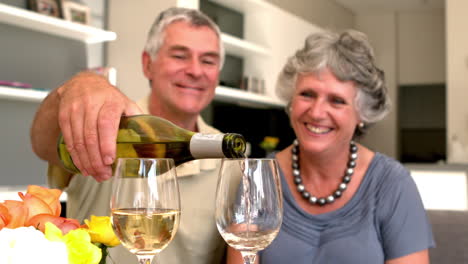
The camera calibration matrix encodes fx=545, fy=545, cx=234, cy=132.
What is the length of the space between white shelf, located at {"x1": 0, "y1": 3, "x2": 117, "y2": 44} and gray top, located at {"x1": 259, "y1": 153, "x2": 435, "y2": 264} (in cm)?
168

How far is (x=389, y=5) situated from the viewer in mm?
6273

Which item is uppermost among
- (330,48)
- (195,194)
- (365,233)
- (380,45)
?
(380,45)

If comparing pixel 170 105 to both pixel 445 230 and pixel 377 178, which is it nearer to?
pixel 377 178

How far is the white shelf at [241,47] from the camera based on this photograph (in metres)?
3.79

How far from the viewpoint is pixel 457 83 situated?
16.6 feet

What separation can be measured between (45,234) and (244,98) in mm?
3557

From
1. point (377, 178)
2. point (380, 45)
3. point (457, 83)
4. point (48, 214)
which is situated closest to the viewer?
point (48, 214)

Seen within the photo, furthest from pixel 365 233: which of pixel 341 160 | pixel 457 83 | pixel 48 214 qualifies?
pixel 457 83

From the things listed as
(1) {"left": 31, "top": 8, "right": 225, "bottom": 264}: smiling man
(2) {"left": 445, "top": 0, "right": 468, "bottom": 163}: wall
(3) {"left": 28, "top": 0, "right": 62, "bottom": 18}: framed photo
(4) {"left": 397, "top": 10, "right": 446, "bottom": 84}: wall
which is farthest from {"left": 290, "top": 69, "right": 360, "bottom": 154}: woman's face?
(4) {"left": 397, "top": 10, "right": 446, "bottom": 84}: wall

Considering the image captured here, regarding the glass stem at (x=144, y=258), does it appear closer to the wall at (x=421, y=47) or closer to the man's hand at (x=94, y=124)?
the man's hand at (x=94, y=124)

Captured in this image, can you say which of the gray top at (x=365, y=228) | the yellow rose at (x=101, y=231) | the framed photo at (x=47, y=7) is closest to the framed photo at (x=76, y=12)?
the framed photo at (x=47, y=7)

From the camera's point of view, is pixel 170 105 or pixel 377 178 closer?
pixel 377 178

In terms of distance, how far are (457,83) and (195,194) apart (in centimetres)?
439

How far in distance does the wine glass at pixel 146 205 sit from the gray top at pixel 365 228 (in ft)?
2.56
